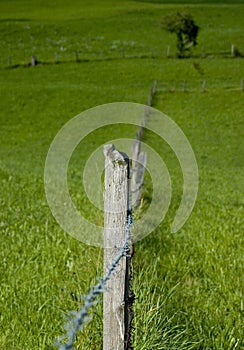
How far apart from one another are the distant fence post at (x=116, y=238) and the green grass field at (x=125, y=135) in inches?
38.3

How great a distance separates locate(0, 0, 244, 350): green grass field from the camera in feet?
17.6

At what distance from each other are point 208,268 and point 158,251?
2.09 ft

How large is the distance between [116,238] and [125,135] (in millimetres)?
22658

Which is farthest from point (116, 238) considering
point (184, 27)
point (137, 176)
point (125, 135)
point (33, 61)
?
point (184, 27)

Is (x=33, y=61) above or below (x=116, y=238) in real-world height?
above

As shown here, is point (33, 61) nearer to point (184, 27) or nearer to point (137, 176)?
point (184, 27)

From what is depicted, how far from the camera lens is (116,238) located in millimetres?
3273

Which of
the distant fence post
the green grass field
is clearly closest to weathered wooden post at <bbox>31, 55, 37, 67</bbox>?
the green grass field

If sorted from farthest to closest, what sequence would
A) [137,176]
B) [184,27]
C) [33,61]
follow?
[184,27] → [33,61] → [137,176]

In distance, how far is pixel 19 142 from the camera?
2741cm

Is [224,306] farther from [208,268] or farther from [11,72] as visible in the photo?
[11,72]

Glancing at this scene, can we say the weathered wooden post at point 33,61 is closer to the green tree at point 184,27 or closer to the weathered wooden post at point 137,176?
the green tree at point 184,27

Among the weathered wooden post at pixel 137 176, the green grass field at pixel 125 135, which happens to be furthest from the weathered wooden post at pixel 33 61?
the weathered wooden post at pixel 137 176

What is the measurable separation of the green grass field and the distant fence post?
0.97 m
